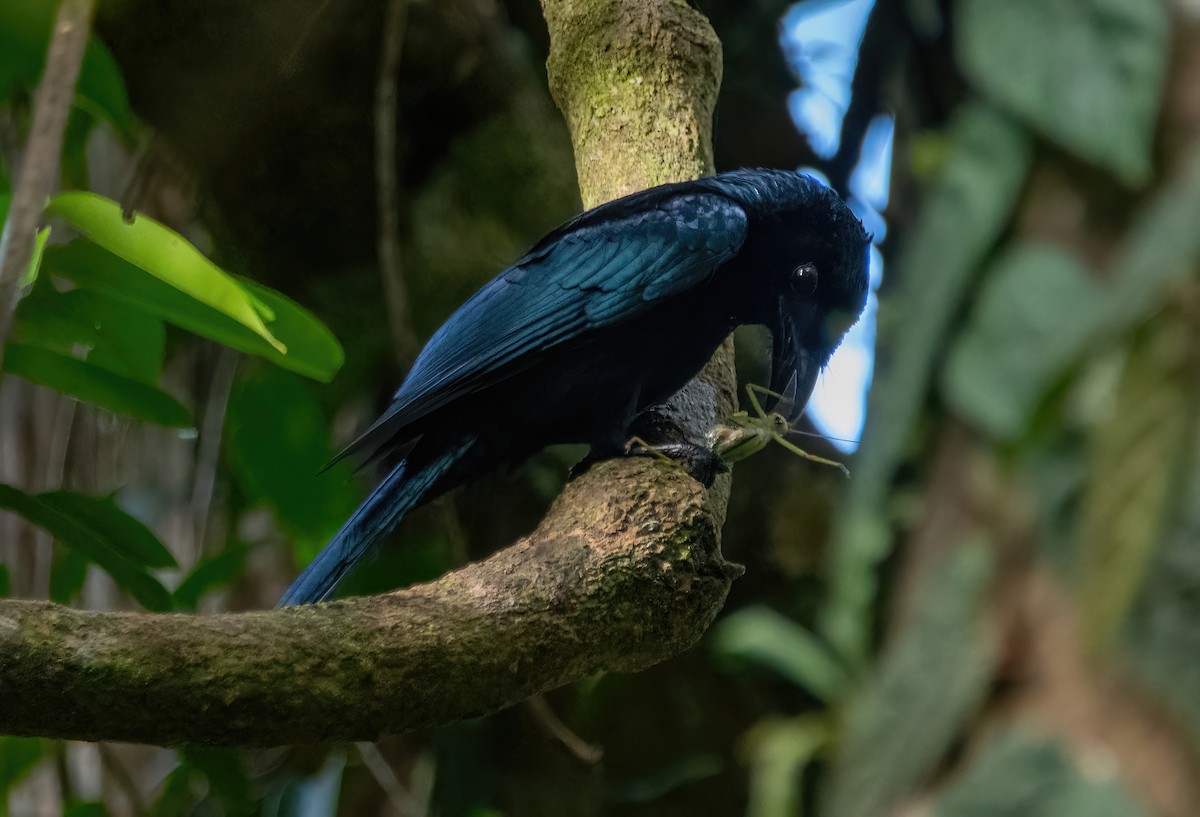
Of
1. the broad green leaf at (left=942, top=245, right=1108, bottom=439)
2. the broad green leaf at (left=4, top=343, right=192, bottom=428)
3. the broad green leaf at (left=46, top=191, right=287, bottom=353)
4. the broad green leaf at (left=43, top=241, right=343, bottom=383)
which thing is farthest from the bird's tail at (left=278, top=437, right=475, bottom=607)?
the broad green leaf at (left=942, top=245, right=1108, bottom=439)

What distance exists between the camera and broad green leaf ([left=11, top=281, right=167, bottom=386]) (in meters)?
1.80

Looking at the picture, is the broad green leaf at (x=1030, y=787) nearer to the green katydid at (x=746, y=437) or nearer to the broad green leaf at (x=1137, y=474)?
the broad green leaf at (x=1137, y=474)

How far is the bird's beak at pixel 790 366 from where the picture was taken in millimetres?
2340

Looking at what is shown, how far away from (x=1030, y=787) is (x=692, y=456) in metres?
1.51

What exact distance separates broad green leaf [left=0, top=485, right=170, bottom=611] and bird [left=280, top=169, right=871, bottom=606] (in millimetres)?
231

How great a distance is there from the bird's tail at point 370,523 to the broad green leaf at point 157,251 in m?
0.59

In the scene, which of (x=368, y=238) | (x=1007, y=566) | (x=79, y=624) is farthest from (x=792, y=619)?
(x=1007, y=566)

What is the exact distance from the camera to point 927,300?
642 mm

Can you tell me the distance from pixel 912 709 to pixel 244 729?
901 millimetres

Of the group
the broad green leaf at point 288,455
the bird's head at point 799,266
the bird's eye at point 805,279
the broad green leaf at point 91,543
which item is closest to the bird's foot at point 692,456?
the bird's head at point 799,266

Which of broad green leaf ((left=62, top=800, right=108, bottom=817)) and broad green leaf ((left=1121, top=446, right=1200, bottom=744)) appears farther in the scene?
broad green leaf ((left=62, top=800, right=108, bottom=817))

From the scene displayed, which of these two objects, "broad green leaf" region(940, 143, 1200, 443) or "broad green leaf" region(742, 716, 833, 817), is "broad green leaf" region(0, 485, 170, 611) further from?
"broad green leaf" region(940, 143, 1200, 443)

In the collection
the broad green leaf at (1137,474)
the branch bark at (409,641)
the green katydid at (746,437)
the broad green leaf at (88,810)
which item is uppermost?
the broad green leaf at (1137,474)

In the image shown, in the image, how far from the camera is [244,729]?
1.29 m
